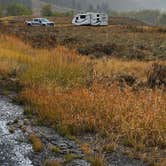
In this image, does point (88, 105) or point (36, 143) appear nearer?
point (36, 143)

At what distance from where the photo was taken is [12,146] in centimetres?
686

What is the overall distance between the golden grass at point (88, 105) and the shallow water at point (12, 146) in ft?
1.06

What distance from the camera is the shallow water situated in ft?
20.6

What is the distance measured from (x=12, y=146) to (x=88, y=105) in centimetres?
225

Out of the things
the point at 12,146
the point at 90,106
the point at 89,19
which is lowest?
the point at 89,19

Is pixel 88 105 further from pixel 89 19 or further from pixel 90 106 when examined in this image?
pixel 89 19

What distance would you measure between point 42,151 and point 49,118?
170 cm

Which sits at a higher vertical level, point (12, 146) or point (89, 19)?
point (12, 146)

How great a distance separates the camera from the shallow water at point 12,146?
627 cm

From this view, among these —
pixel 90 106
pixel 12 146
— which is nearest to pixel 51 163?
pixel 12 146

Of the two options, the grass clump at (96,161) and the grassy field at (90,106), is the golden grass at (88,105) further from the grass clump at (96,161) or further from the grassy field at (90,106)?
the grass clump at (96,161)

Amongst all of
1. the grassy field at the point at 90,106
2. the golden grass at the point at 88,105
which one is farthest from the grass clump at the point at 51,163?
the grassy field at the point at 90,106

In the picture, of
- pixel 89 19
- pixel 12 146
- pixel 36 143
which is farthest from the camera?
pixel 89 19

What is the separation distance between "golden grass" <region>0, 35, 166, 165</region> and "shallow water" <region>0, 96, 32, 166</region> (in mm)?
322
